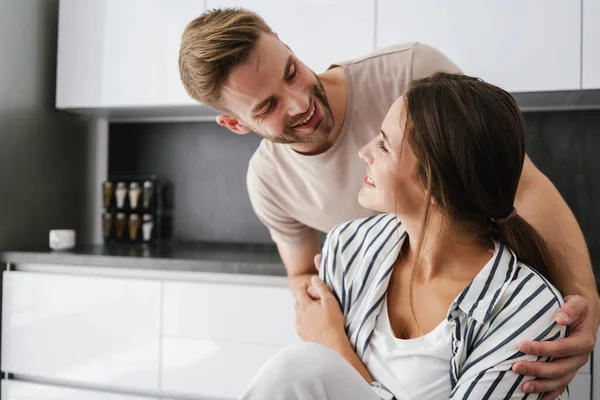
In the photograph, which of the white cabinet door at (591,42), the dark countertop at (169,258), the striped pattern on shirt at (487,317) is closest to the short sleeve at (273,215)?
the dark countertop at (169,258)

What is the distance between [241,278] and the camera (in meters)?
1.95

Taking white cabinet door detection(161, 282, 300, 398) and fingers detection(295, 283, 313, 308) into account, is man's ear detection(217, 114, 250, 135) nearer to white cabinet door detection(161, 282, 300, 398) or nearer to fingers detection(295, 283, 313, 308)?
fingers detection(295, 283, 313, 308)

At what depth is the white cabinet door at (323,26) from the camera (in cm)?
204

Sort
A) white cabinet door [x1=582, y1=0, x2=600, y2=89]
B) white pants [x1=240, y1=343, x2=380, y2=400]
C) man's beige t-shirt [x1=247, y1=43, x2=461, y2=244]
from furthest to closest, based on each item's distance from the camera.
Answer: white cabinet door [x1=582, y1=0, x2=600, y2=89]
man's beige t-shirt [x1=247, y1=43, x2=461, y2=244]
white pants [x1=240, y1=343, x2=380, y2=400]

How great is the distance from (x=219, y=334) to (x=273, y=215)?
54 cm

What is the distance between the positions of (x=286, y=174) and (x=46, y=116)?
1.33m

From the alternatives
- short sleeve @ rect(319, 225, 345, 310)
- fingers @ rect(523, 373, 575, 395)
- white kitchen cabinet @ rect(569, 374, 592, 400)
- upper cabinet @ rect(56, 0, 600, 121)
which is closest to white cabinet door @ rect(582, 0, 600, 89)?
upper cabinet @ rect(56, 0, 600, 121)

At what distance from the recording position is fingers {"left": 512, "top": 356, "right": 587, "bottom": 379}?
924 millimetres

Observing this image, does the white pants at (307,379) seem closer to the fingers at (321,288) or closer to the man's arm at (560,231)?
the fingers at (321,288)

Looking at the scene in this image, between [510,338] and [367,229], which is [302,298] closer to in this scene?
[367,229]

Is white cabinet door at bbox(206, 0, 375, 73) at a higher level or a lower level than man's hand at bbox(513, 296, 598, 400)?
higher

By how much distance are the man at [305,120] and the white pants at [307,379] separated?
1.32ft

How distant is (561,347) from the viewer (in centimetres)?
94

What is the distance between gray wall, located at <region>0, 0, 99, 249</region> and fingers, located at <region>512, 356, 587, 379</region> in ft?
6.31
